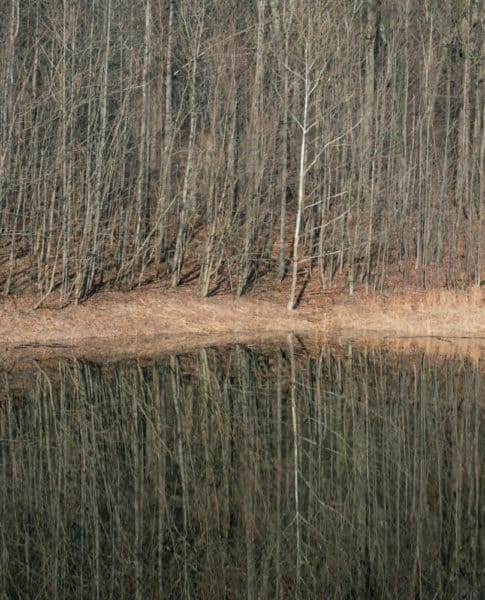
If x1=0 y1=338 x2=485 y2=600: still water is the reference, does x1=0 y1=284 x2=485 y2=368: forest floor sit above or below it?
above

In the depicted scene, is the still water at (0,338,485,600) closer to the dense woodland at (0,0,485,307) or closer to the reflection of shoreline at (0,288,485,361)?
the reflection of shoreline at (0,288,485,361)

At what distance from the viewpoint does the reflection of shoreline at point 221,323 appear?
58.2 ft

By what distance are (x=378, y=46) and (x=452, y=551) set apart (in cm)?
2769

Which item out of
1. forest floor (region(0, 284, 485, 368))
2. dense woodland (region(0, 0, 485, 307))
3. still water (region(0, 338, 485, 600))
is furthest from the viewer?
dense woodland (region(0, 0, 485, 307))

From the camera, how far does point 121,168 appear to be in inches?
933

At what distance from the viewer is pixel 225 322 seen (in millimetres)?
20969

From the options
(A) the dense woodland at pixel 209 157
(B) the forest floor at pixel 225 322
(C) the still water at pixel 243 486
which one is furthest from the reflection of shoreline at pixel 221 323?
(C) the still water at pixel 243 486

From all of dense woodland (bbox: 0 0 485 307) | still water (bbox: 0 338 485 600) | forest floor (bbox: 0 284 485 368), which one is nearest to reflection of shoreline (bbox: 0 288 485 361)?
forest floor (bbox: 0 284 485 368)

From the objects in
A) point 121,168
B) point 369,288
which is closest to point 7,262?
point 121,168

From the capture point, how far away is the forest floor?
1772 cm

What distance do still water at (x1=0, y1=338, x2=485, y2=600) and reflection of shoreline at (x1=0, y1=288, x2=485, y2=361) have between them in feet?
11.4

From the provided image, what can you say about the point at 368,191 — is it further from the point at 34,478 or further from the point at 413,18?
the point at 34,478

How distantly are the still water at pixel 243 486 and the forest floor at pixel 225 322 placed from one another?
11.2 ft

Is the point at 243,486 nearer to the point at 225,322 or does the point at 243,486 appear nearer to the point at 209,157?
the point at 225,322
